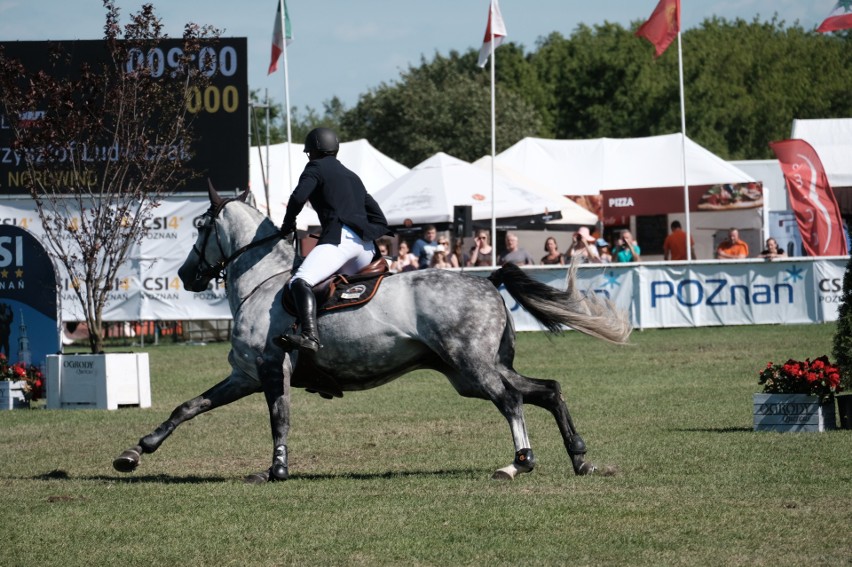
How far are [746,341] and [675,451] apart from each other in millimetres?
12954

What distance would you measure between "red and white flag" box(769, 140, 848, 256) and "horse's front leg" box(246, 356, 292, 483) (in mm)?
22010

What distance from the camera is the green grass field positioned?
23.3 feet

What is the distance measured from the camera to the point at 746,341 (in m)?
23.4

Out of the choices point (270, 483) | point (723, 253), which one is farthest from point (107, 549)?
point (723, 253)

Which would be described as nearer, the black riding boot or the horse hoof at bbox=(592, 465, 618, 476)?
the horse hoof at bbox=(592, 465, 618, 476)

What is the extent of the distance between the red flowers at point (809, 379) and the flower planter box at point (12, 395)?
10.2m

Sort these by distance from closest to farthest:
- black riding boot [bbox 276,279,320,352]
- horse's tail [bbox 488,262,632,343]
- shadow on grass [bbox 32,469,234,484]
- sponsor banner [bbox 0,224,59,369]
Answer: black riding boot [bbox 276,279,320,352], shadow on grass [bbox 32,469,234,484], horse's tail [bbox 488,262,632,343], sponsor banner [bbox 0,224,59,369]

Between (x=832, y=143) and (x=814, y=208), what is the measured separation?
8.85 meters

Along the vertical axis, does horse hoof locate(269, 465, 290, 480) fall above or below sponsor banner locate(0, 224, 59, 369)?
below

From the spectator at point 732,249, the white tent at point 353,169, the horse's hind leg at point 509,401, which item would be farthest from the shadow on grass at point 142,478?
the white tent at point 353,169

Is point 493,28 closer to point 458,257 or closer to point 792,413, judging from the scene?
point 458,257

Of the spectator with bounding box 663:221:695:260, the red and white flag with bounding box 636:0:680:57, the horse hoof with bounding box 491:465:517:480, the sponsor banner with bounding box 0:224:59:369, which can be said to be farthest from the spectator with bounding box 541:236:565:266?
the horse hoof with bounding box 491:465:517:480

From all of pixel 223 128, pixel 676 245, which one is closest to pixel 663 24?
pixel 676 245

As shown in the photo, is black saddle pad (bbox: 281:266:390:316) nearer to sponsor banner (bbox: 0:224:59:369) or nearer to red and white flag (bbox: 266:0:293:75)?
sponsor banner (bbox: 0:224:59:369)
